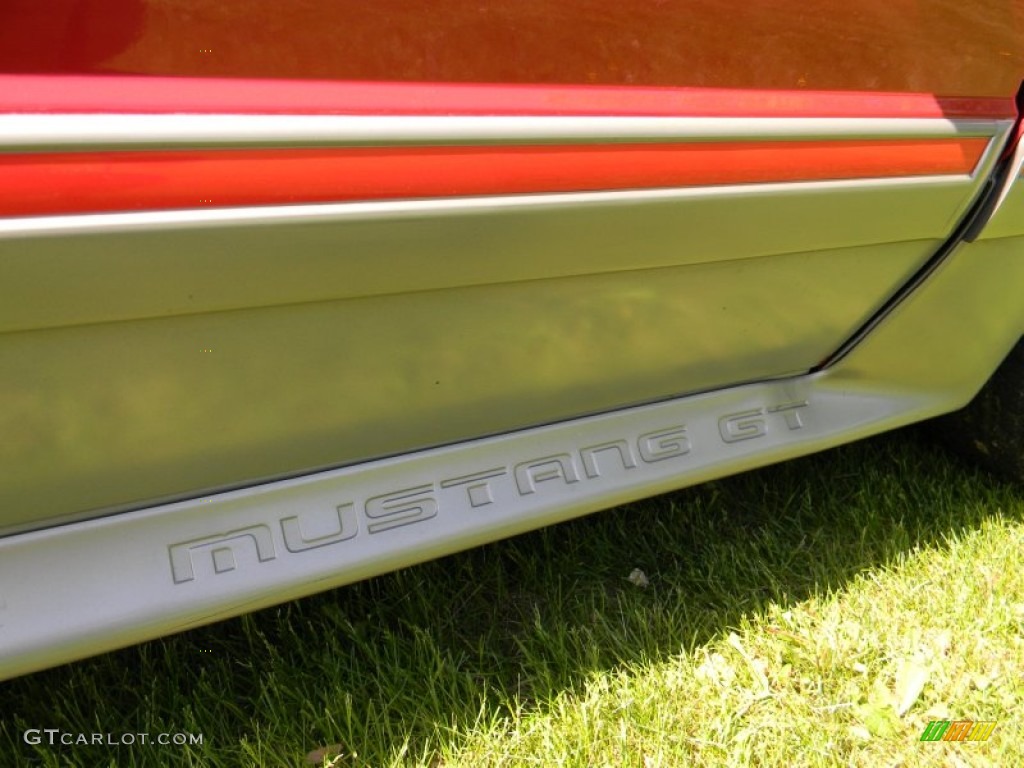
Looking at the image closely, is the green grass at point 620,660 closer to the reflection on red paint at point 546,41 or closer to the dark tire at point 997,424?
the dark tire at point 997,424

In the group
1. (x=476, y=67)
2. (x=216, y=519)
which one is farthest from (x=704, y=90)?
(x=216, y=519)

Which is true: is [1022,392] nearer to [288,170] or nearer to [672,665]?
[672,665]

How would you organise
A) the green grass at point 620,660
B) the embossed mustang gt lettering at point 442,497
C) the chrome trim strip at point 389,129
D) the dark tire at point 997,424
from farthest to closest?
the dark tire at point 997,424
the green grass at point 620,660
the embossed mustang gt lettering at point 442,497
the chrome trim strip at point 389,129

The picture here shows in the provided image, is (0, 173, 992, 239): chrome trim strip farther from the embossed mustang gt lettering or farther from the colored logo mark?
the colored logo mark

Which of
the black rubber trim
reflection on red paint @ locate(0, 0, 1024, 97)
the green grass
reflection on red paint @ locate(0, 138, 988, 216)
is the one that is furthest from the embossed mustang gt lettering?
reflection on red paint @ locate(0, 0, 1024, 97)

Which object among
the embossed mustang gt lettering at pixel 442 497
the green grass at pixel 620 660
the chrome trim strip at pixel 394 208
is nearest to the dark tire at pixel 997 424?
the green grass at pixel 620 660

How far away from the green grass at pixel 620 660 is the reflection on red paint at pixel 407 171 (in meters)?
0.91

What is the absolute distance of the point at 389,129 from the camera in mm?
1145

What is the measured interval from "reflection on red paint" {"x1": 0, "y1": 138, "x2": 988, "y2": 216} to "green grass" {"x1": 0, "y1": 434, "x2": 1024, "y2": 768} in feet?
3.00

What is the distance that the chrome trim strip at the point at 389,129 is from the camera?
38.7 inches

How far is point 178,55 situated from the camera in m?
1.04

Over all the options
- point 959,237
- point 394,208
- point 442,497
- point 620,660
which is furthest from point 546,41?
point 620,660

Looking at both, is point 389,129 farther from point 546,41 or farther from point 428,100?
point 546,41

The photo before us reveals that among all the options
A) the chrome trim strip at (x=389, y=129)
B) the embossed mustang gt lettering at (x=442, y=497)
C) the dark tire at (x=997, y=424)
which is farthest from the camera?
the dark tire at (x=997, y=424)
